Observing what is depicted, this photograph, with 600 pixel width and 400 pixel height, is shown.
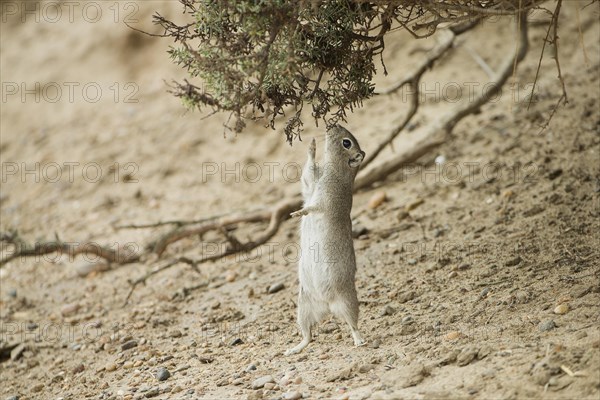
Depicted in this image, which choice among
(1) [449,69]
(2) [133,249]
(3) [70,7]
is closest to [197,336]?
(2) [133,249]

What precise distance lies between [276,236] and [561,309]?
3.90 metres

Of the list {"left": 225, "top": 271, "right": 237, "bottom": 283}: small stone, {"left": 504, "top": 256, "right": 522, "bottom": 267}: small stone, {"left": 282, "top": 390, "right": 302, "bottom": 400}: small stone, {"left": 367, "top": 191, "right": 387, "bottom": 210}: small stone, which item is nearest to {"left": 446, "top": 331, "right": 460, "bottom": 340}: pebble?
{"left": 282, "top": 390, "right": 302, "bottom": 400}: small stone

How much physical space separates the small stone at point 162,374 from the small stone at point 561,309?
9.36ft

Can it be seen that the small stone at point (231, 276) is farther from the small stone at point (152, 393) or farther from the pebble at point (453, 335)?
the pebble at point (453, 335)

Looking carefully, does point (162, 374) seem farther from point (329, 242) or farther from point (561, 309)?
point (561, 309)

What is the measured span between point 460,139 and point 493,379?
17.9 feet

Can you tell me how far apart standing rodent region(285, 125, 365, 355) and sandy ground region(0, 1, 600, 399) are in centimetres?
30

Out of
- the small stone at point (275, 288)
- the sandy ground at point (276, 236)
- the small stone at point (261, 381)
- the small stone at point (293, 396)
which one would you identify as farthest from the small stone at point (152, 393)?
the small stone at point (275, 288)

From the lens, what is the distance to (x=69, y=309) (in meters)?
8.17

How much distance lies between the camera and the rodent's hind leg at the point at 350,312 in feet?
19.1

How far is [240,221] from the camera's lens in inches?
333

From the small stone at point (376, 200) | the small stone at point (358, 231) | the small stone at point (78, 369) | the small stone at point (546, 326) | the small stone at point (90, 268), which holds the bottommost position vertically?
the small stone at point (78, 369)

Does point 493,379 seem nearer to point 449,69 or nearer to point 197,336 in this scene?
point 197,336

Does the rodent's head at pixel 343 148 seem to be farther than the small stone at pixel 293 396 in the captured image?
Yes
